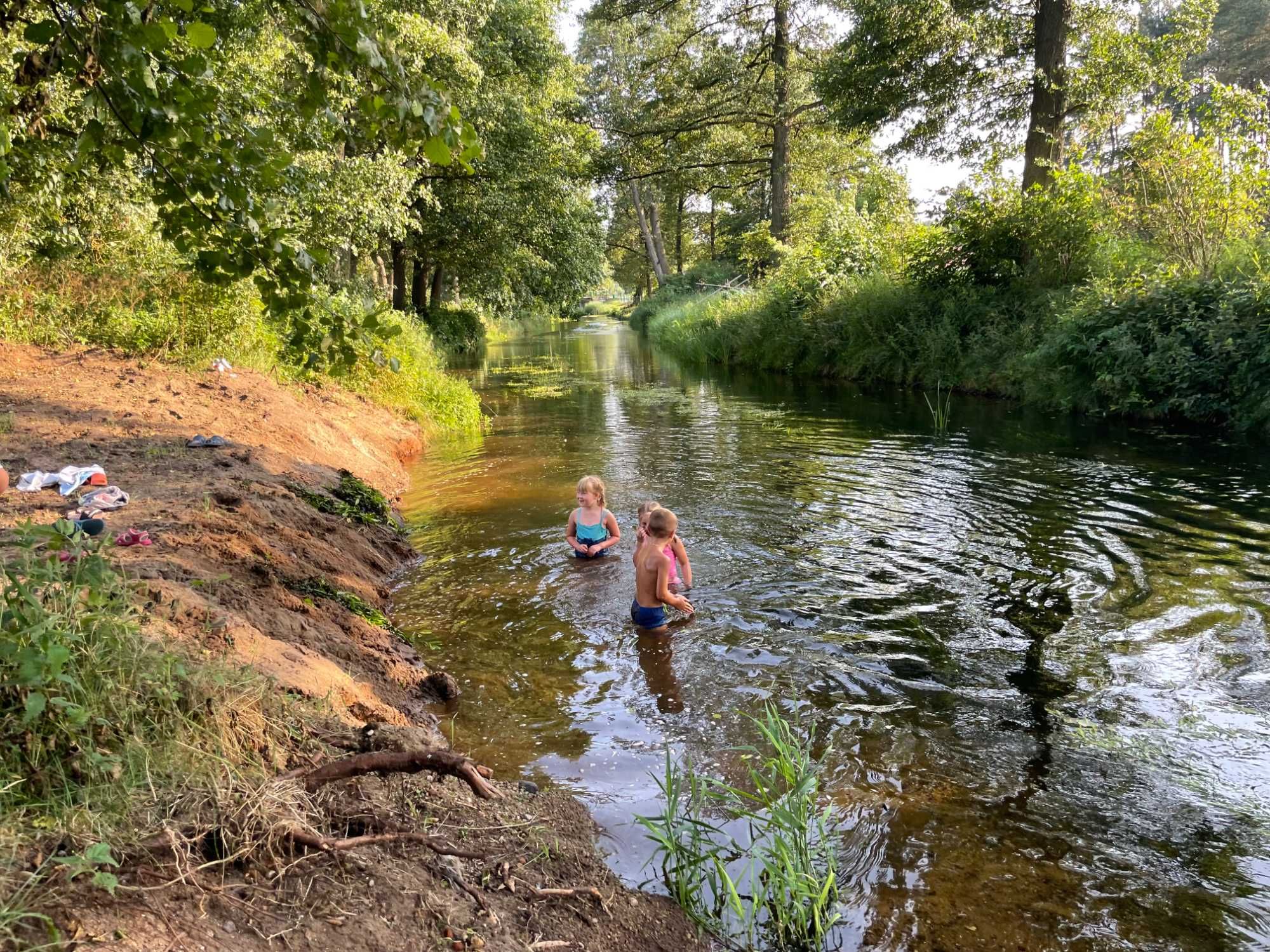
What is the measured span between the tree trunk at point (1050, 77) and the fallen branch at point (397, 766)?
17962 mm

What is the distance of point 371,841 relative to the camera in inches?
106

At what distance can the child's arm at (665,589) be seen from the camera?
20.6ft

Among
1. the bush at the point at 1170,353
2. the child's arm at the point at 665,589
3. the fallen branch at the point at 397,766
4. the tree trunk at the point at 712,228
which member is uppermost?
the tree trunk at the point at 712,228

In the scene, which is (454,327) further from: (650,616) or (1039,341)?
(650,616)

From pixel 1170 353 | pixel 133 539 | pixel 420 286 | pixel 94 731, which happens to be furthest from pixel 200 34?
pixel 420 286

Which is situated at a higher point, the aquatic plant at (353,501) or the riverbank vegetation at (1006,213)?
the riverbank vegetation at (1006,213)

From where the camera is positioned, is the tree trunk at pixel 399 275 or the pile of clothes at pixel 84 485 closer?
the pile of clothes at pixel 84 485

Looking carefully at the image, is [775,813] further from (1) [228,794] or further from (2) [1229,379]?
(2) [1229,379]

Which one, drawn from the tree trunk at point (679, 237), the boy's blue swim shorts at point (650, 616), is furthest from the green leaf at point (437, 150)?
the tree trunk at point (679, 237)

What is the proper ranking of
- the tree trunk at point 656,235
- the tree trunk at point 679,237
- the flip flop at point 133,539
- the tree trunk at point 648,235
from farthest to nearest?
the tree trunk at point 679,237
the tree trunk at point 656,235
the tree trunk at point 648,235
the flip flop at point 133,539

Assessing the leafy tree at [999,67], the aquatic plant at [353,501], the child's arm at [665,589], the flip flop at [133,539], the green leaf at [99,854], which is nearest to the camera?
the green leaf at [99,854]

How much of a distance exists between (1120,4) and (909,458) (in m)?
13.2

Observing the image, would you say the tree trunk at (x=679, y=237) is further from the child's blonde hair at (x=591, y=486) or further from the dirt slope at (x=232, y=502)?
the child's blonde hair at (x=591, y=486)

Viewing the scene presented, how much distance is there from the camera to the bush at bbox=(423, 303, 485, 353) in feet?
101
